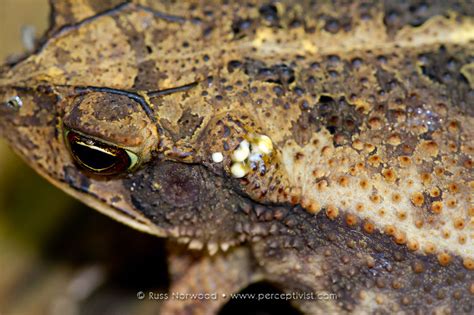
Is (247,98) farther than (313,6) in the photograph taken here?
No

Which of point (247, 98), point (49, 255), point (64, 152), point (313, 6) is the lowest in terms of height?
point (49, 255)

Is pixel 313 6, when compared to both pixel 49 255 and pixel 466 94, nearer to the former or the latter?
pixel 466 94

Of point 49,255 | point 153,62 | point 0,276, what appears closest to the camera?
point 153,62

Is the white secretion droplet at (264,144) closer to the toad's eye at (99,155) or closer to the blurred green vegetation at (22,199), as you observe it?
the toad's eye at (99,155)

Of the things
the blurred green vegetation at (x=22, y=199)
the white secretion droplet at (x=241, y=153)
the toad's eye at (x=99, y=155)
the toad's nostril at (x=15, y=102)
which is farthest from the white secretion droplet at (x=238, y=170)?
the blurred green vegetation at (x=22, y=199)

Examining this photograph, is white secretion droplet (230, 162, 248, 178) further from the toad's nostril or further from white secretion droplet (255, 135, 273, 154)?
the toad's nostril

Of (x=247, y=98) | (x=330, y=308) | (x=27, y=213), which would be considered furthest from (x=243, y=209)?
(x=27, y=213)

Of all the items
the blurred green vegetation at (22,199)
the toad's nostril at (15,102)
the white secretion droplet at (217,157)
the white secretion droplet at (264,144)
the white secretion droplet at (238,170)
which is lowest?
the blurred green vegetation at (22,199)

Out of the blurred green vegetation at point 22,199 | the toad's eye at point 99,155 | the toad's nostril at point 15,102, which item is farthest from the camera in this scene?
the blurred green vegetation at point 22,199
